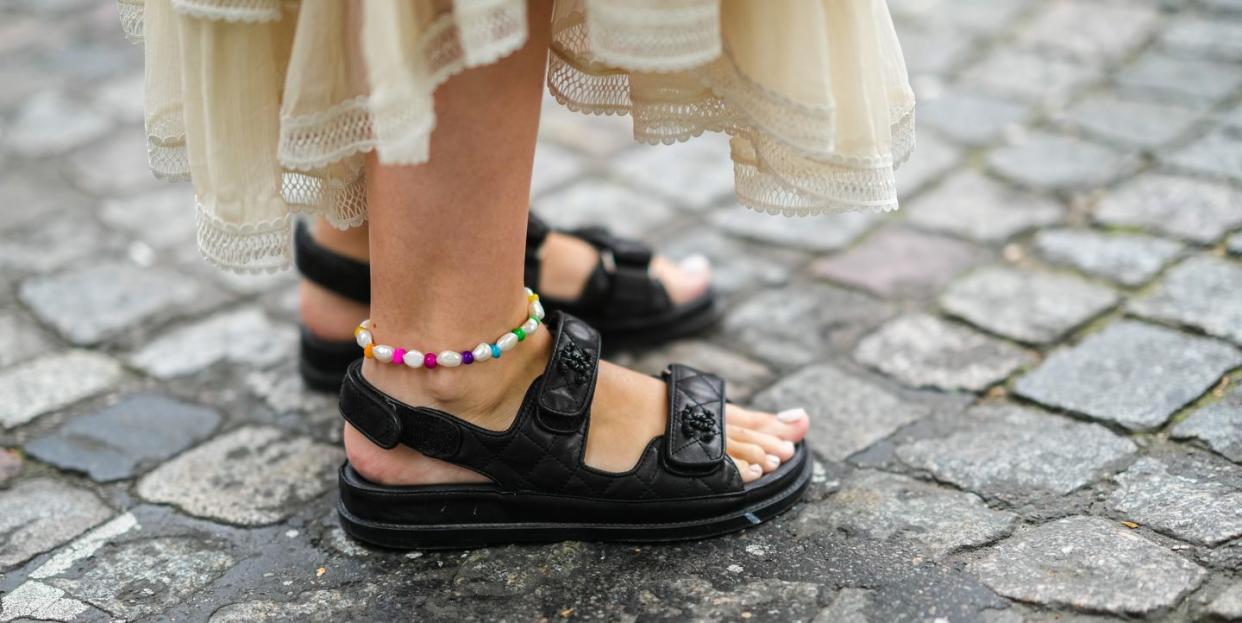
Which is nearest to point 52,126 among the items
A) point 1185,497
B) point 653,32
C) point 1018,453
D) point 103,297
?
point 103,297

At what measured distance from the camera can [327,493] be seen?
1713 millimetres

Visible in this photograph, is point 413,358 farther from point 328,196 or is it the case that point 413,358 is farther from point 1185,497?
point 1185,497

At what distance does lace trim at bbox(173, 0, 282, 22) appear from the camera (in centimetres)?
118

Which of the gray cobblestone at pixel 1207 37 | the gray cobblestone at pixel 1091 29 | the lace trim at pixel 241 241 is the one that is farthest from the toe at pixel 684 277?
the gray cobblestone at pixel 1207 37

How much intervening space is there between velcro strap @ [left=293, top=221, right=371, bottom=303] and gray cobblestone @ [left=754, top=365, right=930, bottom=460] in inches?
26.8

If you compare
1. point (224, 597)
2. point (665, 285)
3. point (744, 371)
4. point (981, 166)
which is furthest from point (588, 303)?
point (981, 166)

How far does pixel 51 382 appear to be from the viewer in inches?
80.9

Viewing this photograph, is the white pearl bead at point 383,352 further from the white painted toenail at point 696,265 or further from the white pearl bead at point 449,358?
the white painted toenail at point 696,265

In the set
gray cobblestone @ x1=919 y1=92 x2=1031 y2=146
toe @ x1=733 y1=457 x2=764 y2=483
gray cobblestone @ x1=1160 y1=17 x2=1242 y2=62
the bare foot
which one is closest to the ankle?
the bare foot

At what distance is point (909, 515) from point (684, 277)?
725 mm

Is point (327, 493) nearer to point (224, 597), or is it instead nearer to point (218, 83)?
point (224, 597)

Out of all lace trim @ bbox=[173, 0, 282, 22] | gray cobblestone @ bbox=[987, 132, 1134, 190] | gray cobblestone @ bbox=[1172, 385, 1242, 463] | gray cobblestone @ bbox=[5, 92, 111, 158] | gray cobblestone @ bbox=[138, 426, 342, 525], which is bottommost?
gray cobblestone @ bbox=[138, 426, 342, 525]

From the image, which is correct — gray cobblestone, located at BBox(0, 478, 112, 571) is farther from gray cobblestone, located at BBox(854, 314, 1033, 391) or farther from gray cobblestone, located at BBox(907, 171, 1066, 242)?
gray cobblestone, located at BBox(907, 171, 1066, 242)

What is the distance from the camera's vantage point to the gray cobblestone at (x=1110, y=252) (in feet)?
7.03
